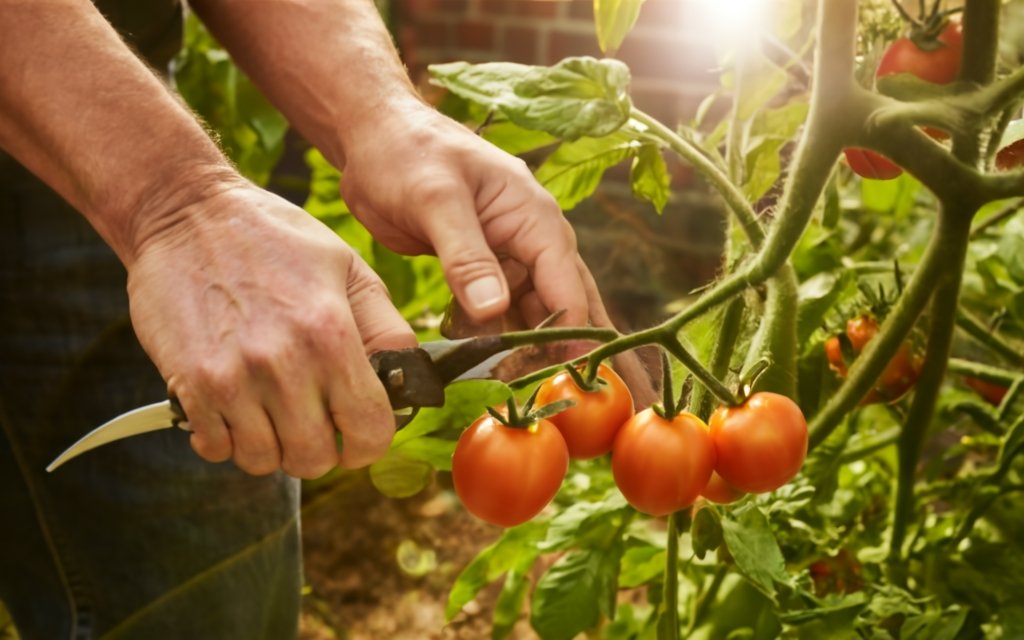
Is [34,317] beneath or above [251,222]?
beneath

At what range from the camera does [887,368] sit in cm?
73

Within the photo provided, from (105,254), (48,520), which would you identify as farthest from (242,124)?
(48,520)

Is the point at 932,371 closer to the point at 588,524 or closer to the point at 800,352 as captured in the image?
the point at 800,352

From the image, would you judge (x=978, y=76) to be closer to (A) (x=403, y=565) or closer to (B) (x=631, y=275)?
(B) (x=631, y=275)

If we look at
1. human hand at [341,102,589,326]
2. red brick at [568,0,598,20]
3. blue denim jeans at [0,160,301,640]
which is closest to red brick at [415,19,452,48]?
red brick at [568,0,598,20]

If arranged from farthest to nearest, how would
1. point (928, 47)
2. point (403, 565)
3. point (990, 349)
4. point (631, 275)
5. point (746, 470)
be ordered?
point (403, 565), point (631, 275), point (990, 349), point (928, 47), point (746, 470)

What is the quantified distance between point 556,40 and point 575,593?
1.41 metres

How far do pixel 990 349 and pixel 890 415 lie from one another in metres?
0.11

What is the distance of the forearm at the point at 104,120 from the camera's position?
56 centimetres

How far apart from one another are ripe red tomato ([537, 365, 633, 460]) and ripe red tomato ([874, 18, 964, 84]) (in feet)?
0.89

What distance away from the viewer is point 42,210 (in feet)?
3.02

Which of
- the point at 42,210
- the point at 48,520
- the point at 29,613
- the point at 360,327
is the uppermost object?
the point at 360,327

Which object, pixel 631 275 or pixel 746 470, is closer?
pixel 746 470

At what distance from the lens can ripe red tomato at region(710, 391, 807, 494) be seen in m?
0.52
